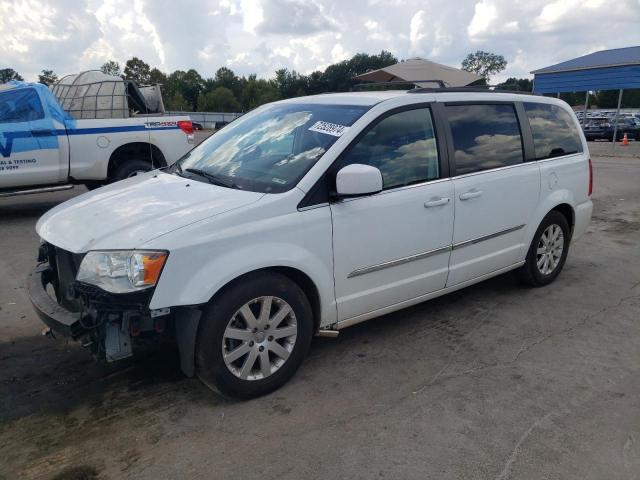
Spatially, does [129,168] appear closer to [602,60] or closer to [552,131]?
[552,131]

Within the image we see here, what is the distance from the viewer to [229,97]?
79.2m

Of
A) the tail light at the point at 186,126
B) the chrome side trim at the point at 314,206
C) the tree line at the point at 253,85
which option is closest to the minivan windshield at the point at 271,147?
the chrome side trim at the point at 314,206

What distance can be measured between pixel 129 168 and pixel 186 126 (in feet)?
4.17

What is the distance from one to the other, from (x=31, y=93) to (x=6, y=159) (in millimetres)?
1051

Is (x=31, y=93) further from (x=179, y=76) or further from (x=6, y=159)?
(x=179, y=76)

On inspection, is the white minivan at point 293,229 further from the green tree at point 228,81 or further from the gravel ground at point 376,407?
the green tree at point 228,81

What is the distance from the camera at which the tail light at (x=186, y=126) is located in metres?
9.44

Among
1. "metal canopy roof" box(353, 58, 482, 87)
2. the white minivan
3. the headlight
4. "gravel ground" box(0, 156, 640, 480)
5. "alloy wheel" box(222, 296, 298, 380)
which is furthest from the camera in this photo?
Result: "metal canopy roof" box(353, 58, 482, 87)

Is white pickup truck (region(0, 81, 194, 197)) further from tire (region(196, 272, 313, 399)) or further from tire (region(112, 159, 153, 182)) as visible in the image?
tire (region(196, 272, 313, 399))

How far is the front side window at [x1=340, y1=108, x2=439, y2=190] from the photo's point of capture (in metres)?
3.66

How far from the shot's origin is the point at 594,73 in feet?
79.0

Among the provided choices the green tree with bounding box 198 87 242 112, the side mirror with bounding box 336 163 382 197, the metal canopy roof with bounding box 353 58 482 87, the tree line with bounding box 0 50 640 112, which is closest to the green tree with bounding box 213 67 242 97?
the tree line with bounding box 0 50 640 112

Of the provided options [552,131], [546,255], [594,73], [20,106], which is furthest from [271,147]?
[594,73]

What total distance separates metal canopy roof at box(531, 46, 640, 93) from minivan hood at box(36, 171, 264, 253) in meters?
24.0
